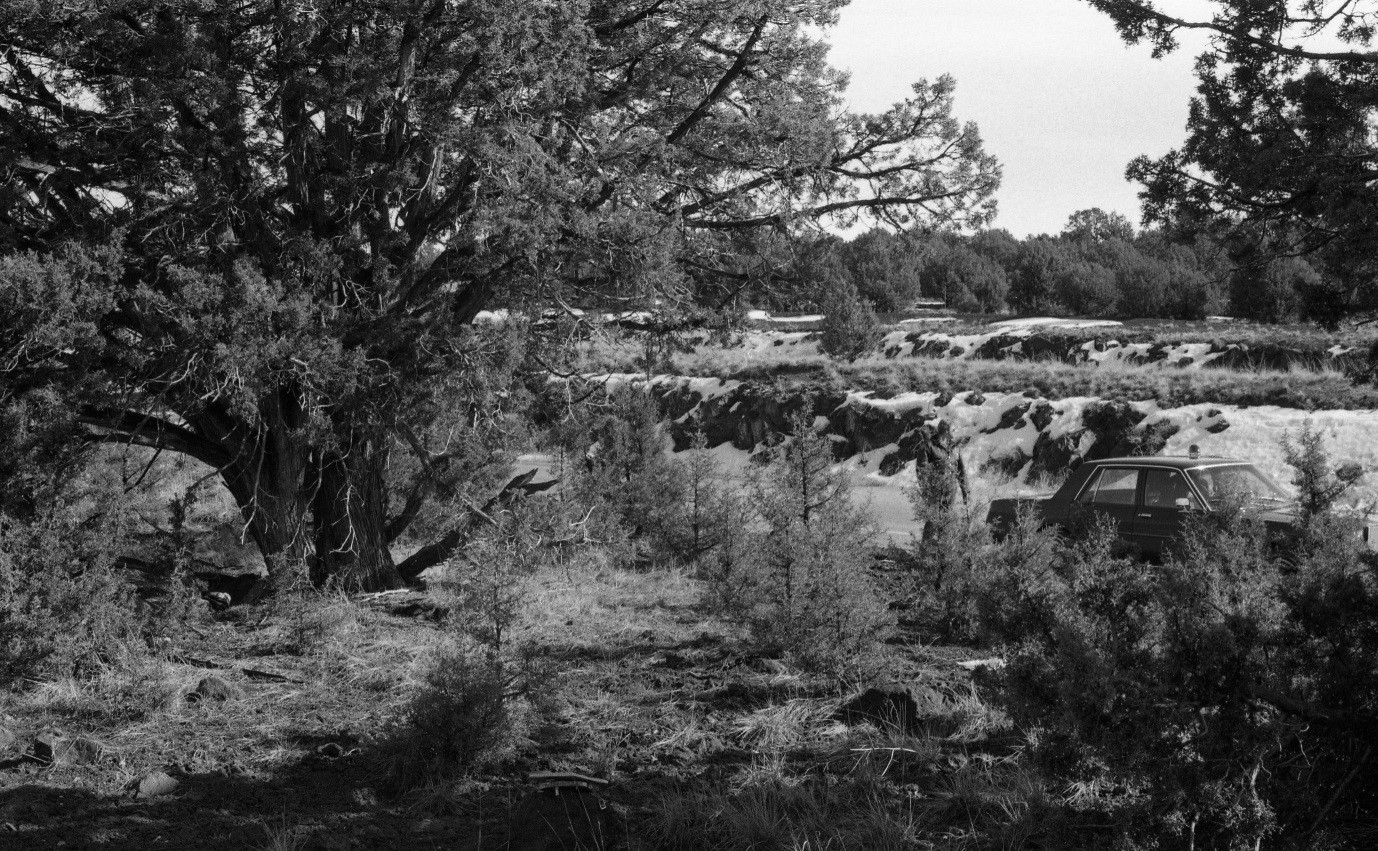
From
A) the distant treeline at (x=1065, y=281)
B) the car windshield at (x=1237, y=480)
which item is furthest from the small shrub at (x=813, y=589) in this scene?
the distant treeline at (x=1065, y=281)

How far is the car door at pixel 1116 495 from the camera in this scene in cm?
927

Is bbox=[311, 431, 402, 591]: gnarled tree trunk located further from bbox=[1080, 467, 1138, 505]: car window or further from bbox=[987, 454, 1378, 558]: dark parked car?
bbox=[1080, 467, 1138, 505]: car window

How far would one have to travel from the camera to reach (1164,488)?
9.18 meters

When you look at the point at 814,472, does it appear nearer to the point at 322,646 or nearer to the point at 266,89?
the point at 322,646

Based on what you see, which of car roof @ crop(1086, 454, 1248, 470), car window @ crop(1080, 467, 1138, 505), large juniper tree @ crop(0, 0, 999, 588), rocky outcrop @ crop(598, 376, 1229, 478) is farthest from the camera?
rocky outcrop @ crop(598, 376, 1229, 478)

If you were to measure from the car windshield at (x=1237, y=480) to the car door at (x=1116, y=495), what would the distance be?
542 millimetres

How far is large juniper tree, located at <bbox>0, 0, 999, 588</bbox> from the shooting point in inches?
261

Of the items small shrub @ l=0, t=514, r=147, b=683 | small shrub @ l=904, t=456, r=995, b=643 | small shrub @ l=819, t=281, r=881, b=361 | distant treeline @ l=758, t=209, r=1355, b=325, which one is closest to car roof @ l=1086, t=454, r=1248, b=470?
small shrub @ l=904, t=456, r=995, b=643

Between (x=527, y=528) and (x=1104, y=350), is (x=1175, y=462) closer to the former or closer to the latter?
(x=527, y=528)

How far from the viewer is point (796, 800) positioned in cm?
419

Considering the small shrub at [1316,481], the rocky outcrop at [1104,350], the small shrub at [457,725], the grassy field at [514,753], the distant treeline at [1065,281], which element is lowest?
the grassy field at [514,753]

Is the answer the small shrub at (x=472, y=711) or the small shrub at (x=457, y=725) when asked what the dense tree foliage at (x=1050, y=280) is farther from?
the small shrub at (x=457, y=725)

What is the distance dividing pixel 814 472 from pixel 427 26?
3.78 meters

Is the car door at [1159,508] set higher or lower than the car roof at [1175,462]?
lower
